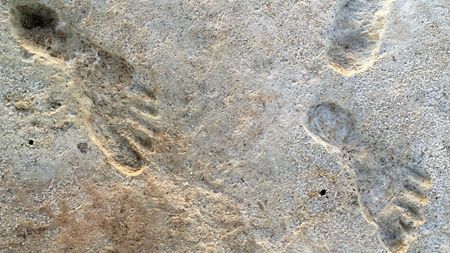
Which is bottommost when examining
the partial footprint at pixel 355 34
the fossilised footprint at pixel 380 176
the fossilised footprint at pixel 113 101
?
the fossilised footprint at pixel 113 101

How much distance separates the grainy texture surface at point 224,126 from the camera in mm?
2678

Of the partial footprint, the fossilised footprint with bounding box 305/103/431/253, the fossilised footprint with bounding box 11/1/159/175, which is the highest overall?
the partial footprint

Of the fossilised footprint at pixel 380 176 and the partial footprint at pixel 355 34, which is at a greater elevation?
the partial footprint at pixel 355 34

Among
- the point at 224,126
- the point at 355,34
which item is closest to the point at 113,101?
the point at 224,126

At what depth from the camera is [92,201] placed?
2.73m

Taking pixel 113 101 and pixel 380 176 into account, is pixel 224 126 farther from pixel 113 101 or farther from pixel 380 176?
pixel 380 176

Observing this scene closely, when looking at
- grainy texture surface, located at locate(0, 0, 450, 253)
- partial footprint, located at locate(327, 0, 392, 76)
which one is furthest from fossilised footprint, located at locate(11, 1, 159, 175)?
partial footprint, located at locate(327, 0, 392, 76)

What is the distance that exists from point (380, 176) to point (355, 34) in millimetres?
669

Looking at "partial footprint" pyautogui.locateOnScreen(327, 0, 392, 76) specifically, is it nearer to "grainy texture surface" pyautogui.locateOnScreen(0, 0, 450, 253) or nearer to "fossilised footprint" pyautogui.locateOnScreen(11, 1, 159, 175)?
"grainy texture surface" pyautogui.locateOnScreen(0, 0, 450, 253)

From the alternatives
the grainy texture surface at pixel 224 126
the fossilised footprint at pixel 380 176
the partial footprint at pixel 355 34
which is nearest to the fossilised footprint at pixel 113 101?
the grainy texture surface at pixel 224 126

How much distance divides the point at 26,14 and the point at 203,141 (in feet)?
3.31

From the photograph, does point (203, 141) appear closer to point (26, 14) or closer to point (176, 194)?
point (176, 194)

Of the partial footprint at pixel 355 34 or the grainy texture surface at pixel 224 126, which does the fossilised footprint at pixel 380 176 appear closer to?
the grainy texture surface at pixel 224 126

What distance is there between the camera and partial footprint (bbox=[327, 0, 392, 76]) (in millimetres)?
2652
